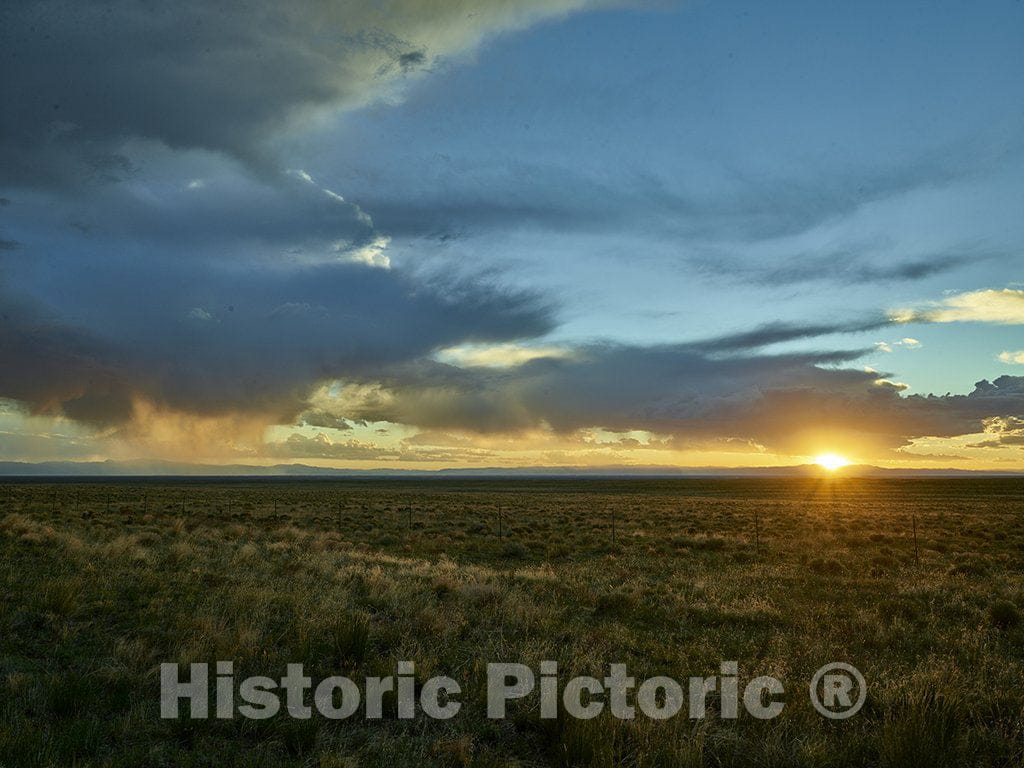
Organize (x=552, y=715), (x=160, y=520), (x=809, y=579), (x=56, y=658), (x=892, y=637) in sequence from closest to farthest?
(x=552, y=715) → (x=56, y=658) → (x=892, y=637) → (x=809, y=579) → (x=160, y=520)

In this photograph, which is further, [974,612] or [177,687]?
[974,612]

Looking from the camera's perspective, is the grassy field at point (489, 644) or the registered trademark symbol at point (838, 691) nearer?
the grassy field at point (489, 644)

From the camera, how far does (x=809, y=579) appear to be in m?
16.7

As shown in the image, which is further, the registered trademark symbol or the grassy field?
the registered trademark symbol

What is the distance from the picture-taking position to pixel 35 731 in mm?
5324

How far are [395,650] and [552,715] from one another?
2.77 m

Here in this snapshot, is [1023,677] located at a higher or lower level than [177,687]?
lower

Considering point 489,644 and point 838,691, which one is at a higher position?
point 489,644

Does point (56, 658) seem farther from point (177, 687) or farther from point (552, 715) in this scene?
point (552, 715)

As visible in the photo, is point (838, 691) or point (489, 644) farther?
point (489, 644)

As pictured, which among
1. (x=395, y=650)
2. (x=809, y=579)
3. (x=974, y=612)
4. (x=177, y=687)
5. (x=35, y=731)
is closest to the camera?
(x=35, y=731)

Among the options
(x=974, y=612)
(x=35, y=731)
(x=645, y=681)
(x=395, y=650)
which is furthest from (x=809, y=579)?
(x=35, y=731)

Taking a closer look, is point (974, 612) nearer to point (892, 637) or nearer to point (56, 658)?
point (892, 637)

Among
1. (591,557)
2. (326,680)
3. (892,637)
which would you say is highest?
(326,680)
